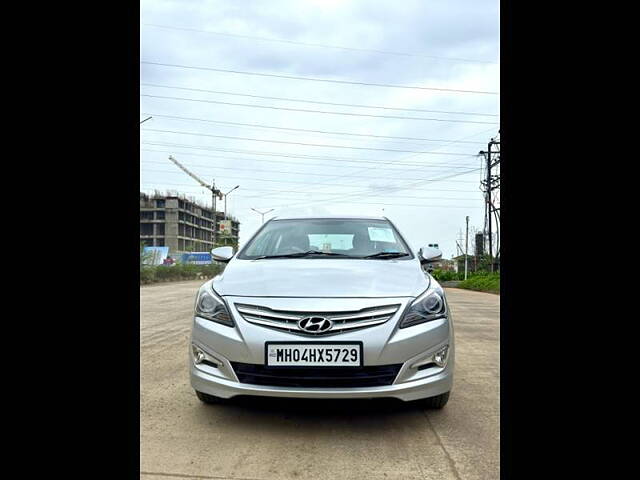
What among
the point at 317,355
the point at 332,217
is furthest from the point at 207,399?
the point at 332,217

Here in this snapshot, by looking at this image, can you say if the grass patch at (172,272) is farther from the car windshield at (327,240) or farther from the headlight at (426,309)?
the headlight at (426,309)

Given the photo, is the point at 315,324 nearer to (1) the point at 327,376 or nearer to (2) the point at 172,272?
(1) the point at 327,376

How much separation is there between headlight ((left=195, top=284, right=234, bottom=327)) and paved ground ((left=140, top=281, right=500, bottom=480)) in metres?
0.58

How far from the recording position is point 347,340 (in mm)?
A: 2551

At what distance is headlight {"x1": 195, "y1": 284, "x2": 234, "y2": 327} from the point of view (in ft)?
9.05

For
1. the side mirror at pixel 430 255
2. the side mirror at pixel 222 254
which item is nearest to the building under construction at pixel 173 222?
the side mirror at pixel 222 254

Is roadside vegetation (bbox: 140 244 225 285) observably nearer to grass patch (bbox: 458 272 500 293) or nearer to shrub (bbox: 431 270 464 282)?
grass patch (bbox: 458 272 500 293)

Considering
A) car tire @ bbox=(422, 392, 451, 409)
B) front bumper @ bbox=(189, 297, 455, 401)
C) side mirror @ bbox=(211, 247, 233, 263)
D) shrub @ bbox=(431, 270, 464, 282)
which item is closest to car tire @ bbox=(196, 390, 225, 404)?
front bumper @ bbox=(189, 297, 455, 401)

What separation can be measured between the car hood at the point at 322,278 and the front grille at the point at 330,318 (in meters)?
0.12

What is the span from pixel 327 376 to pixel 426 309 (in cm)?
73
